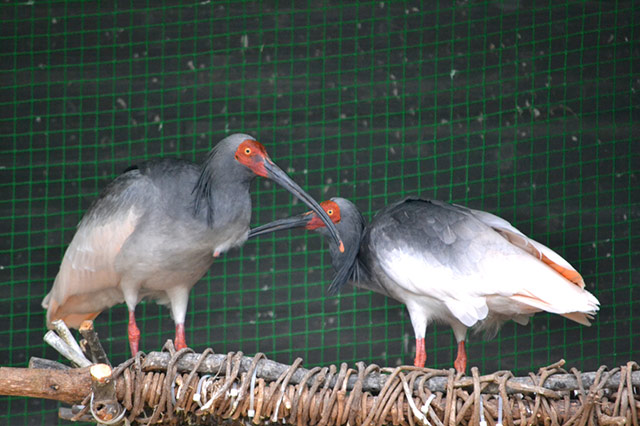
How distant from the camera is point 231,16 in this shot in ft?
17.5

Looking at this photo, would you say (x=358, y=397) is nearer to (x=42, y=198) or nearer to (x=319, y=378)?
(x=319, y=378)

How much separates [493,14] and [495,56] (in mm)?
210

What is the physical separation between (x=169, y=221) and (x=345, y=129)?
1.52 metres

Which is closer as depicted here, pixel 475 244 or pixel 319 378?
pixel 319 378

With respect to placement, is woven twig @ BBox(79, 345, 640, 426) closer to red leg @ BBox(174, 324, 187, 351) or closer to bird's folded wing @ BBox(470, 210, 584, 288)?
bird's folded wing @ BBox(470, 210, 584, 288)

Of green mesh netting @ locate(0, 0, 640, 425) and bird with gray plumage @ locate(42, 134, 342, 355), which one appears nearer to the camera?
bird with gray plumage @ locate(42, 134, 342, 355)

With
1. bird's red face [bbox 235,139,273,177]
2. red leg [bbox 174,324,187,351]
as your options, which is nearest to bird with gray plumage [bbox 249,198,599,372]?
bird's red face [bbox 235,139,273,177]

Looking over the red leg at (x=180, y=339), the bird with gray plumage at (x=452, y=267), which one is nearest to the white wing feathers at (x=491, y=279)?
the bird with gray plumage at (x=452, y=267)

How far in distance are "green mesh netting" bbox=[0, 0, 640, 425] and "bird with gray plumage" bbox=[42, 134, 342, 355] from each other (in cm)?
102

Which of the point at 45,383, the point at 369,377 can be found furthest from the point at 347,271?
the point at 45,383

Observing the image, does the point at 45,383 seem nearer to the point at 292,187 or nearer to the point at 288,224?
the point at 292,187

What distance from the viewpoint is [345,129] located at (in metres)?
5.35

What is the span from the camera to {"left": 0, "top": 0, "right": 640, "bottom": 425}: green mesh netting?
17.4 ft

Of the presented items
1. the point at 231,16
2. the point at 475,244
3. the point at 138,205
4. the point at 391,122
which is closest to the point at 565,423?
the point at 475,244
